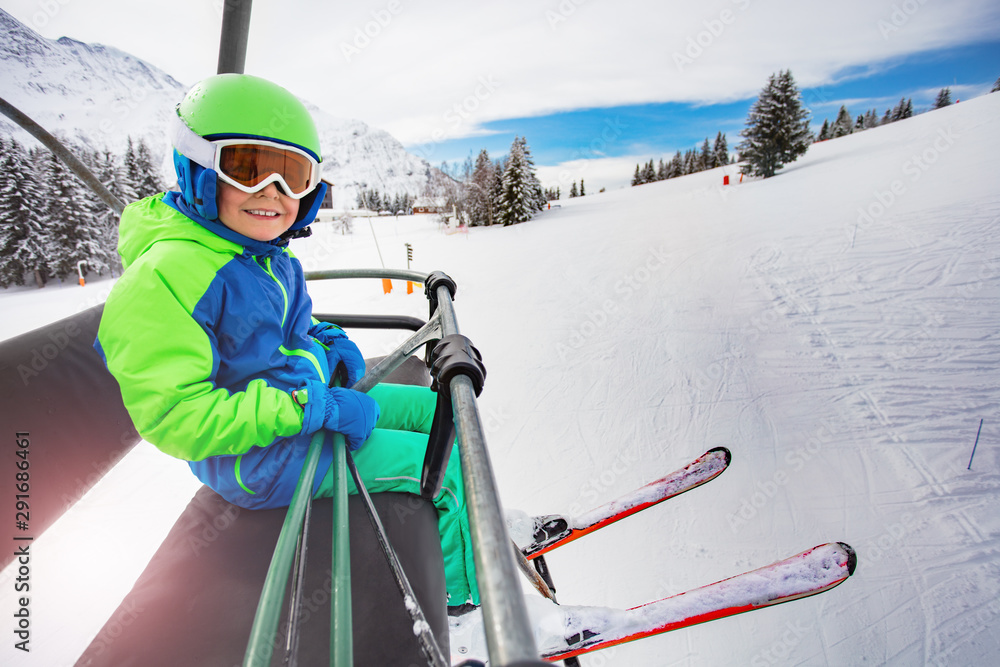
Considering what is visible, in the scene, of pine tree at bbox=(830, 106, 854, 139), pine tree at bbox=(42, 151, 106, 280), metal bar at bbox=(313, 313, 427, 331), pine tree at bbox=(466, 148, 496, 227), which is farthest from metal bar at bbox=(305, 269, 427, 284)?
pine tree at bbox=(830, 106, 854, 139)

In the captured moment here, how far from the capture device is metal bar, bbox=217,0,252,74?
96.4 inches

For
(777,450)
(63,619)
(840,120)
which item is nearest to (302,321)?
(63,619)

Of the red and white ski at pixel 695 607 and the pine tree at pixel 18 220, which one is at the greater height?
the pine tree at pixel 18 220

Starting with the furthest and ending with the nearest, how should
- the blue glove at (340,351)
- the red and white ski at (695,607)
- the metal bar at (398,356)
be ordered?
1. the blue glove at (340,351)
2. the red and white ski at (695,607)
3. the metal bar at (398,356)

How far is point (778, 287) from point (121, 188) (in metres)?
29.4

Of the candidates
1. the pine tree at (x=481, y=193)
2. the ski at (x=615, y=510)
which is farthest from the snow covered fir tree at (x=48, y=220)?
the pine tree at (x=481, y=193)

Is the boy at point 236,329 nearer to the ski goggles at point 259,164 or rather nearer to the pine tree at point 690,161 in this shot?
the ski goggles at point 259,164

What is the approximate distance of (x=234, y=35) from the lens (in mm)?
2490

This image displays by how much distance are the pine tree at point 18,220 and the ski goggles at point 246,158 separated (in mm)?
21927

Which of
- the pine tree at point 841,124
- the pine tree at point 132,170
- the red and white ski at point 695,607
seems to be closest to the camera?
the red and white ski at point 695,607

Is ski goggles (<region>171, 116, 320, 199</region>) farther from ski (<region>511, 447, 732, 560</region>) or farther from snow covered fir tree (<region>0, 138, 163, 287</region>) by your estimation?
snow covered fir tree (<region>0, 138, 163, 287</region>)

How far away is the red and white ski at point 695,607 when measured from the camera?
166 cm

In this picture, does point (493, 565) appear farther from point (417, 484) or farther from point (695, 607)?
point (695, 607)

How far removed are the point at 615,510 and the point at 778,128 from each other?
24427mm
